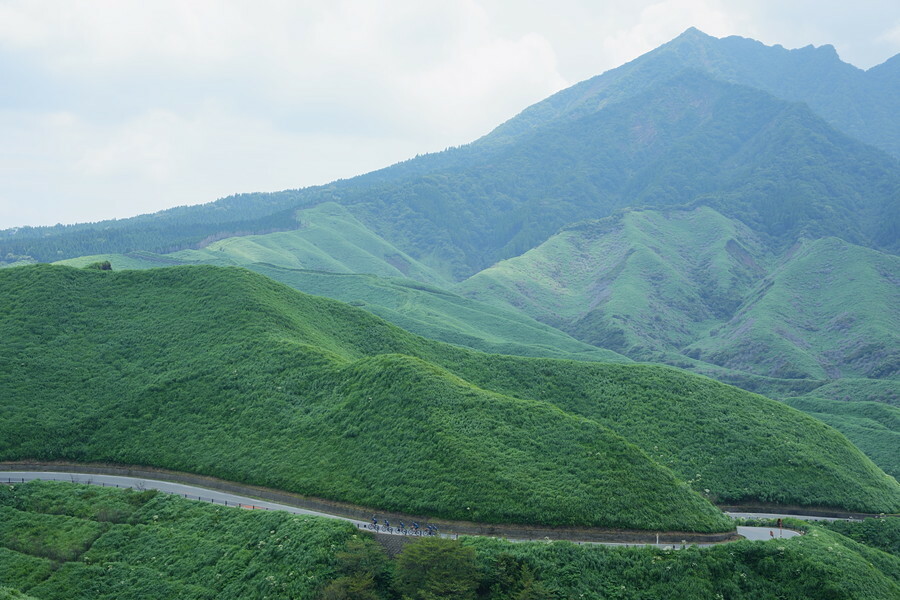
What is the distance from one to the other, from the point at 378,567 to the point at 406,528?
277 inches

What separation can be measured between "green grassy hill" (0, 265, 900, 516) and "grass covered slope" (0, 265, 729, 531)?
0.22 metres

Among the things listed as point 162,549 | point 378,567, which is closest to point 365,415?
point 162,549

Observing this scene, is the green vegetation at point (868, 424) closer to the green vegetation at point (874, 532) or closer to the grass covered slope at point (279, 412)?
the green vegetation at point (874, 532)

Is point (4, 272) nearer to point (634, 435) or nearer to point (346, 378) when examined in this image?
point (346, 378)

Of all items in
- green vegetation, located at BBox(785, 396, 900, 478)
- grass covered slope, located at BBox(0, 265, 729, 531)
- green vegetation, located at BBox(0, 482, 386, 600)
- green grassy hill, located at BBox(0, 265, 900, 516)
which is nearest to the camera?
green vegetation, located at BBox(0, 482, 386, 600)

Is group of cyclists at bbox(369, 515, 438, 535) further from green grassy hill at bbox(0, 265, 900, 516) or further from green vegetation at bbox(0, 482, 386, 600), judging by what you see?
green vegetation at bbox(0, 482, 386, 600)

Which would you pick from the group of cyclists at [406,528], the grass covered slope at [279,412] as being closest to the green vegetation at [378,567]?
the group of cyclists at [406,528]

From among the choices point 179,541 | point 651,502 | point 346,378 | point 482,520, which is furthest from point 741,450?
point 179,541

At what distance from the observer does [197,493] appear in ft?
244

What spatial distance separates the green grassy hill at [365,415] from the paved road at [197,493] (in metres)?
2.08

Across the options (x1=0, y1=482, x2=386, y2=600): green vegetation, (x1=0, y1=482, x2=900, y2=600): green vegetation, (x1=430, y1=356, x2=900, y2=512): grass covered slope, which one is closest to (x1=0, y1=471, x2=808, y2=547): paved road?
(x1=0, y1=482, x2=386, y2=600): green vegetation

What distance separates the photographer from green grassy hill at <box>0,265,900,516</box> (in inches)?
2680

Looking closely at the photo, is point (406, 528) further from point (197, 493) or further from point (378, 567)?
point (197, 493)

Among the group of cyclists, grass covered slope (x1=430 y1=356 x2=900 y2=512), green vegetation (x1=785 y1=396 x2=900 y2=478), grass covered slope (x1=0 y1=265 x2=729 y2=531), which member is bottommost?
green vegetation (x1=785 y1=396 x2=900 y2=478)
